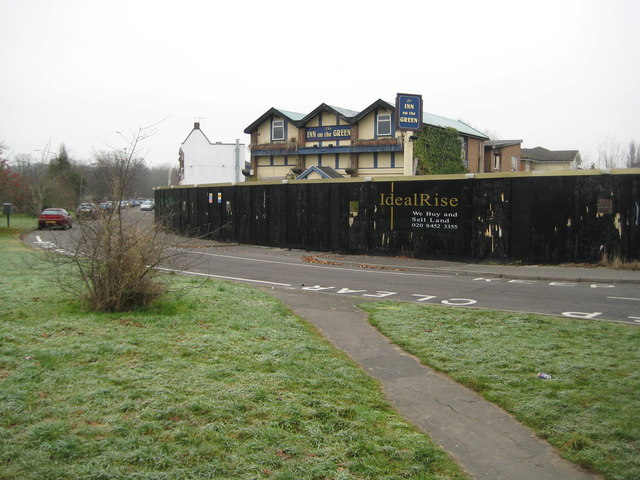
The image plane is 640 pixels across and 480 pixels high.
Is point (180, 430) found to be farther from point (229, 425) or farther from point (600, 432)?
point (600, 432)

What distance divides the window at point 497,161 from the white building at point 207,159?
29824 mm

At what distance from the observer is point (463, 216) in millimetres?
20641

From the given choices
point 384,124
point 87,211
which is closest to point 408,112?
point 384,124

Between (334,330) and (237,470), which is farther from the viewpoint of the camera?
(334,330)

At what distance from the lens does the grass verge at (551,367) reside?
5.09m

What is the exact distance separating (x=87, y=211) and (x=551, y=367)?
7469mm

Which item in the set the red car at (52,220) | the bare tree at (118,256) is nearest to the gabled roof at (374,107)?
the red car at (52,220)

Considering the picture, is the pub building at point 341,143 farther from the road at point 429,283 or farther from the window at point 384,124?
the road at point 429,283

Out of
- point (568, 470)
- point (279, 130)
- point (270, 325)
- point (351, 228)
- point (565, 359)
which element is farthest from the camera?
point (279, 130)

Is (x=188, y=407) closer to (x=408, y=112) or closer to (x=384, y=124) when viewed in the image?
(x=408, y=112)

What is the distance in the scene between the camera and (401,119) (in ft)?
116

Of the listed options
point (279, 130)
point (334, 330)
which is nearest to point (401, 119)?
point (279, 130)

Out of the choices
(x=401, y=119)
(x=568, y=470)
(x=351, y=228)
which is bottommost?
(x=568, y=470)

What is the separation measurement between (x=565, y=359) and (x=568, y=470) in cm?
311
